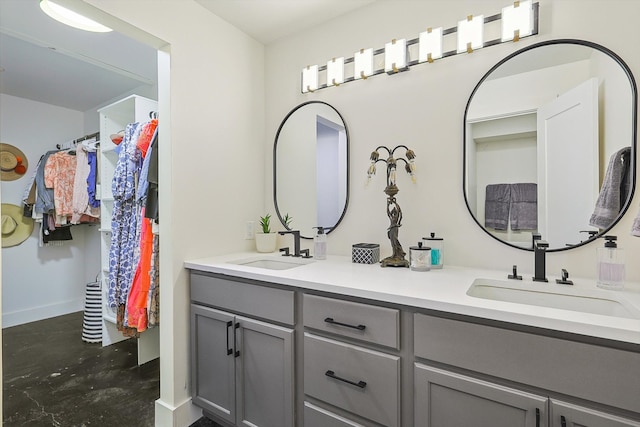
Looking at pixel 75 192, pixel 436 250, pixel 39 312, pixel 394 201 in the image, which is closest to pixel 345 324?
pixel 436 250

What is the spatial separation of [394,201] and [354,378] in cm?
93

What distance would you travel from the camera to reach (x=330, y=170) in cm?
211

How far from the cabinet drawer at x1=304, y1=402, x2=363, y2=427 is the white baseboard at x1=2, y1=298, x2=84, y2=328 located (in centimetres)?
375

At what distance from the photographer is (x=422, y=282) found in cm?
133

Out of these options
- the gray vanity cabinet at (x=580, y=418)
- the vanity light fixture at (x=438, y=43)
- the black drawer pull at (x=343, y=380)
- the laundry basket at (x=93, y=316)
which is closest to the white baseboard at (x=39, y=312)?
the laundry basket at (x=93, y=316)

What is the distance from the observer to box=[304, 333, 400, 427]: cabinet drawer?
3.84ft

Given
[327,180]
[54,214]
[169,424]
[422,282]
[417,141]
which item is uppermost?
[417,141]

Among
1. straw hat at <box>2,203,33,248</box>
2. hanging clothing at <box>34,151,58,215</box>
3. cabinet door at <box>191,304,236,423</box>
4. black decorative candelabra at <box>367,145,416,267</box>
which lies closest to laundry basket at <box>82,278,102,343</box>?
hanging clothing at <box>34,151,58,215</box>

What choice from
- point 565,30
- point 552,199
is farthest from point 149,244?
point 565,30

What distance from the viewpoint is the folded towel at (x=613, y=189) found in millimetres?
1309

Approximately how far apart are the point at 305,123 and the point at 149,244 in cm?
137

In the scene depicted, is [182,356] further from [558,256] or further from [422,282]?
[558,256]

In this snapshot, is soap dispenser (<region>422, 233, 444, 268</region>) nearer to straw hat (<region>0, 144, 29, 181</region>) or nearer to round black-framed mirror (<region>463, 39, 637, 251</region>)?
round black-framed mirror (<region>463, 39, 637, 251</region>)

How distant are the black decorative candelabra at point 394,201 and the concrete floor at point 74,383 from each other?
55.3 inches
